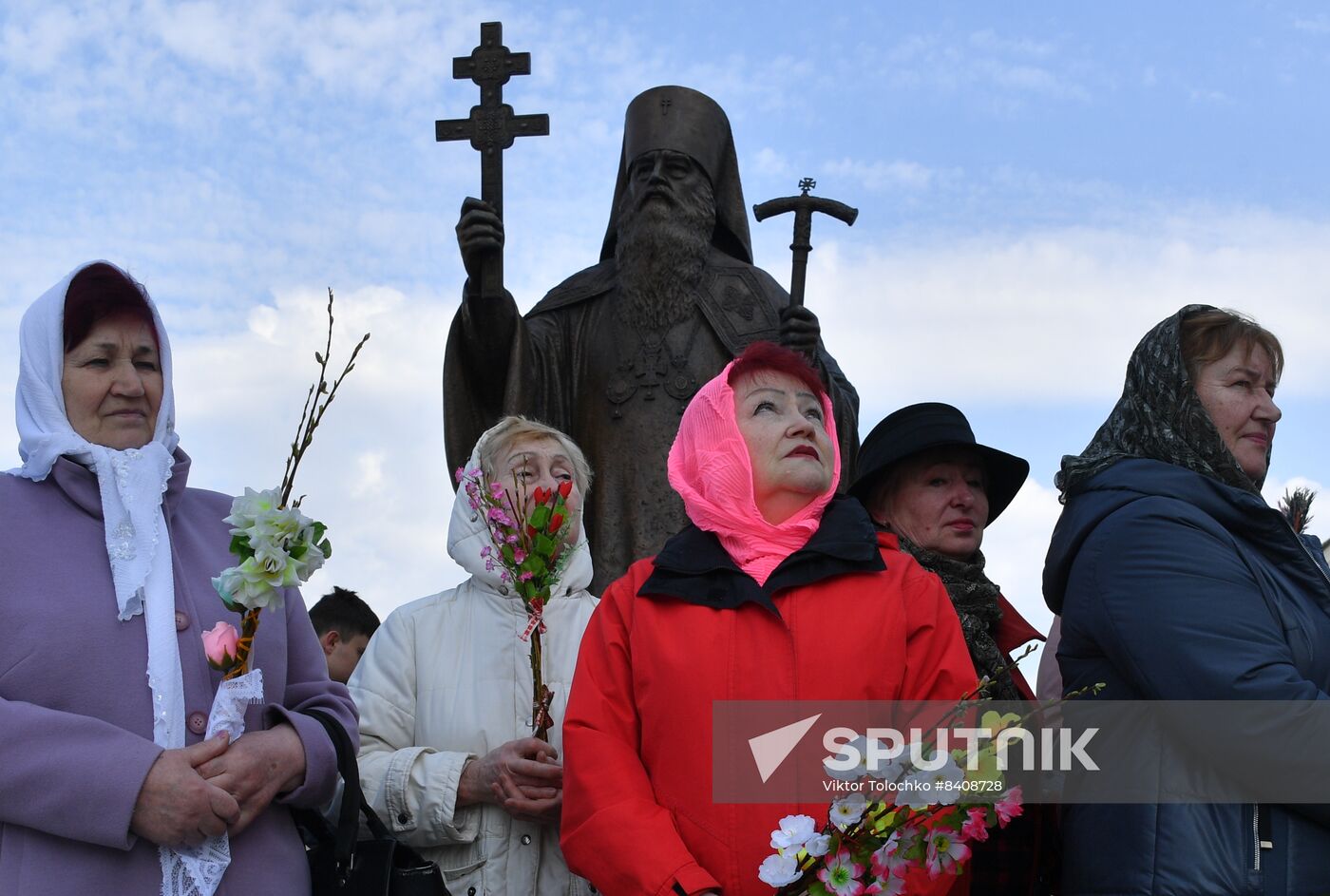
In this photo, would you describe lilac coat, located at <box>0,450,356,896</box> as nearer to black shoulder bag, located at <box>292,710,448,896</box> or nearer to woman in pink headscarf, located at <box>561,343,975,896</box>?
black shoulder bag, located at <box>292,710,448,896</box>

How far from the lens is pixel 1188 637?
12.4 ft

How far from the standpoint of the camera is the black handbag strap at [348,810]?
12.3ft

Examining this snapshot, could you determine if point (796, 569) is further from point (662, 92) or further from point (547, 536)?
point (662, 92)

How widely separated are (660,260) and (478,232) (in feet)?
3.26

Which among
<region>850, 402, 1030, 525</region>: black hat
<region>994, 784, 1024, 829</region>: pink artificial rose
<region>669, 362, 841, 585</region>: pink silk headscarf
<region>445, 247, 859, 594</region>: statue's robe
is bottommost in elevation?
<region>994, 784, 1024, 829</region>: pink artificial rose

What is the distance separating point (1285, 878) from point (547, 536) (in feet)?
6.43

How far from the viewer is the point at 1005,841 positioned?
4383mm

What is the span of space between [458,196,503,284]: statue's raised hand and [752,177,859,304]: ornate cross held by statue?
1018 millimetres

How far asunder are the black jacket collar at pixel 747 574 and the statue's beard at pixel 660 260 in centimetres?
282

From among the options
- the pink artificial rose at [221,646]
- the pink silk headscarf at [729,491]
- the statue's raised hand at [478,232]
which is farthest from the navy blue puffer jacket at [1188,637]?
the statue's raised hand at [478,232]

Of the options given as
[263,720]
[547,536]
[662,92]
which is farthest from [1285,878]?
[662,92]

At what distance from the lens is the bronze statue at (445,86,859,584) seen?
21.1 ft

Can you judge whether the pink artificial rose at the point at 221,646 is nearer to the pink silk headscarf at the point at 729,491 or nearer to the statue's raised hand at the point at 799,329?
the pink silk headscarf at the point at 729,491

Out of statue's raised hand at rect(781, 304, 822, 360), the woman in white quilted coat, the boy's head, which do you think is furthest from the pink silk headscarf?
the boy's head
